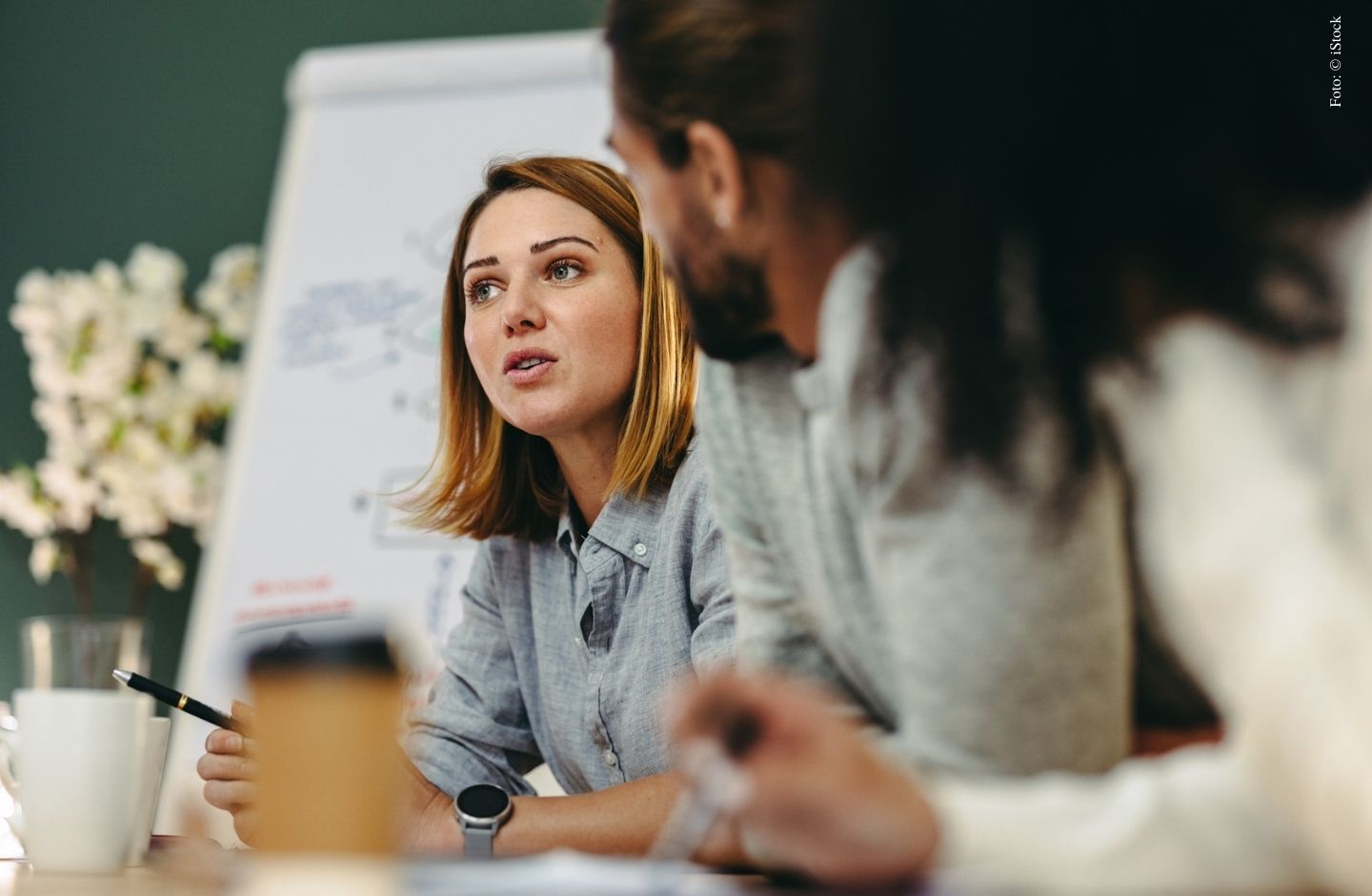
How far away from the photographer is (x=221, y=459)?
269cm

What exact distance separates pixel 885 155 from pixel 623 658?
100 cm

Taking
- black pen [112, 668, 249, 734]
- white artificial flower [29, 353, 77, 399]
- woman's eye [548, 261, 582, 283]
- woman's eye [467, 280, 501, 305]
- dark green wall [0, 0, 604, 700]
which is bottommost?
black pen [112, 668, 249, 734]

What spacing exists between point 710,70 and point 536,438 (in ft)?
3.18

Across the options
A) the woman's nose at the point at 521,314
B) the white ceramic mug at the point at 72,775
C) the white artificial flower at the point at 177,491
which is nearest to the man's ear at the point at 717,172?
the white ceramic mug at the point at 72,775

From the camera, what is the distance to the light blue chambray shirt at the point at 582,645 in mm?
1586

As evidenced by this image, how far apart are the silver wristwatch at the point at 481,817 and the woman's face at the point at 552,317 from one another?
455mm

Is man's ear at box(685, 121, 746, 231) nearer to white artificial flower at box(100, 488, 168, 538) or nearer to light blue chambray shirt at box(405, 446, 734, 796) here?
light blue chambray shirt at box(405, 446, 734, 796)

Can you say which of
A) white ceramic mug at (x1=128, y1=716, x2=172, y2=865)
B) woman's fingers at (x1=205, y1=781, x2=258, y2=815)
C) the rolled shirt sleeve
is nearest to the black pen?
white ceramic mug at (x1=128, y1=716, x2=172, y2=865)

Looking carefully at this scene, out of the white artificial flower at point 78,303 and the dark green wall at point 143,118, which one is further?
the dark green wall at point 143,118

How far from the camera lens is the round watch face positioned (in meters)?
1.44

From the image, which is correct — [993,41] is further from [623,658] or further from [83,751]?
[623,658]

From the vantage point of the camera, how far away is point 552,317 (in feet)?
5.52

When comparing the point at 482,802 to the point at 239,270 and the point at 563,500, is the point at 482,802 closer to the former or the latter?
the point at 563,500

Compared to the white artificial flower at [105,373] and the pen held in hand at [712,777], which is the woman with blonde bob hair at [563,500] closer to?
the pen held in hand at [712,777]
